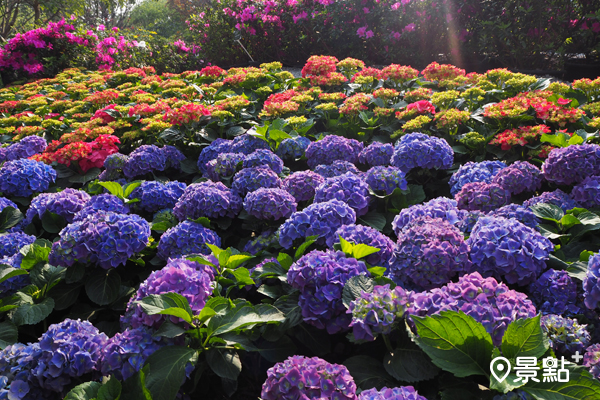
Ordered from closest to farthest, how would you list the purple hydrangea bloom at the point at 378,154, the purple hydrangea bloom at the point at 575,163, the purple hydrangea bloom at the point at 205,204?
the purple hydrangea bloom at the point at 575,163
the purple hydrangea bloom at the point at 205,204
the purple hydrangea bloom at the point at 378,154

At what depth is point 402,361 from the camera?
63.7 inches

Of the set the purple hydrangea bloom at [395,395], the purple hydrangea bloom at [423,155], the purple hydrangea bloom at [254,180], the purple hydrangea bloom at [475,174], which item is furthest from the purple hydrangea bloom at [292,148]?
the purple hydrangea bloom at [395,395]

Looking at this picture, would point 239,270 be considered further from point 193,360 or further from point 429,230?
point 429,230

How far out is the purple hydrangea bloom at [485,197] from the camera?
266 centimetres

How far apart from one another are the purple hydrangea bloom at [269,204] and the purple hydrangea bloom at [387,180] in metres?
0.61

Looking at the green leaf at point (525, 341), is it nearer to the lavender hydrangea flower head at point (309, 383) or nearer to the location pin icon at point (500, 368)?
the location pin icon at point (500, 368)

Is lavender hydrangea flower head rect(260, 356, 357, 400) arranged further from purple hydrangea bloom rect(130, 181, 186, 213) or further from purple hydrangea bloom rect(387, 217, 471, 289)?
purple hydrangea bloom rect(130, 181, 186, 213)

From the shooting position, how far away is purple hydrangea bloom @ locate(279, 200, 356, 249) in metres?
2.32

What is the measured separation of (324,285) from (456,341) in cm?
61

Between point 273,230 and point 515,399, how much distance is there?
171cm

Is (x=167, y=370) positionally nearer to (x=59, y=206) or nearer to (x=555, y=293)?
(x=555, y=293)

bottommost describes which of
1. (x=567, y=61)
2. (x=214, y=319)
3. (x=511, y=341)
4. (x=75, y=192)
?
(x=567, y=61)

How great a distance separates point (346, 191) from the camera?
8.91ft

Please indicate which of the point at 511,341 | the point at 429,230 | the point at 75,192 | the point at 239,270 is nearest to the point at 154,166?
the point at 75,192
